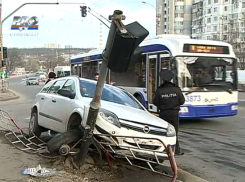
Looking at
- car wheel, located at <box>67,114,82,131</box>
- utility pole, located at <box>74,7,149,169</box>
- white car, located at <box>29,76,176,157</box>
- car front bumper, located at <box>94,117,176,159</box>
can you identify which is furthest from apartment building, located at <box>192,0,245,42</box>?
utility pole, located at <box>74,7,149,169</box>

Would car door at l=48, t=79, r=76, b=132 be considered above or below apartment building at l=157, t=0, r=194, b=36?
below

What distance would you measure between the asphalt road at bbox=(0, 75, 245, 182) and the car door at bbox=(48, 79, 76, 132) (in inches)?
92.6

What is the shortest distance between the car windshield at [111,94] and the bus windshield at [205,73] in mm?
4000

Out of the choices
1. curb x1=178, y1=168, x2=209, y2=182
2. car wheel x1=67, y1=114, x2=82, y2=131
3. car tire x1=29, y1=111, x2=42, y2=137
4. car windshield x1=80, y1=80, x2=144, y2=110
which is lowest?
curb x1=178, y1=168, x2=209, y2=182

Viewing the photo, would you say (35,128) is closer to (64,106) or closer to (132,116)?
(64,106)

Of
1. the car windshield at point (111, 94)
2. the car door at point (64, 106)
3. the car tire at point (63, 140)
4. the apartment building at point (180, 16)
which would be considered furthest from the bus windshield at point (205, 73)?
the apartment building at point (180, 16)

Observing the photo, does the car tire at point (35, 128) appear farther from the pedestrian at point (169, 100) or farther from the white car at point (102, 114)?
the pedestrian at point (169, 100)

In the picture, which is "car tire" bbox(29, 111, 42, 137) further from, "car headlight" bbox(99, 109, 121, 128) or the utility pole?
the utility pole

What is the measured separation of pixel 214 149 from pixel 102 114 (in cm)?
357

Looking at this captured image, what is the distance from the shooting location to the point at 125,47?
5113 millimetres

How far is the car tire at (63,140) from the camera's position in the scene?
20.5ft

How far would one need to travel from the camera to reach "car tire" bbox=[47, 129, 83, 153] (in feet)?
20.5

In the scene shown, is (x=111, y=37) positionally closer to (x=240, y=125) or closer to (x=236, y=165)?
(x=236, y=165)

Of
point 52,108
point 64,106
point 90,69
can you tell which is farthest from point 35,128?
point 90,69
